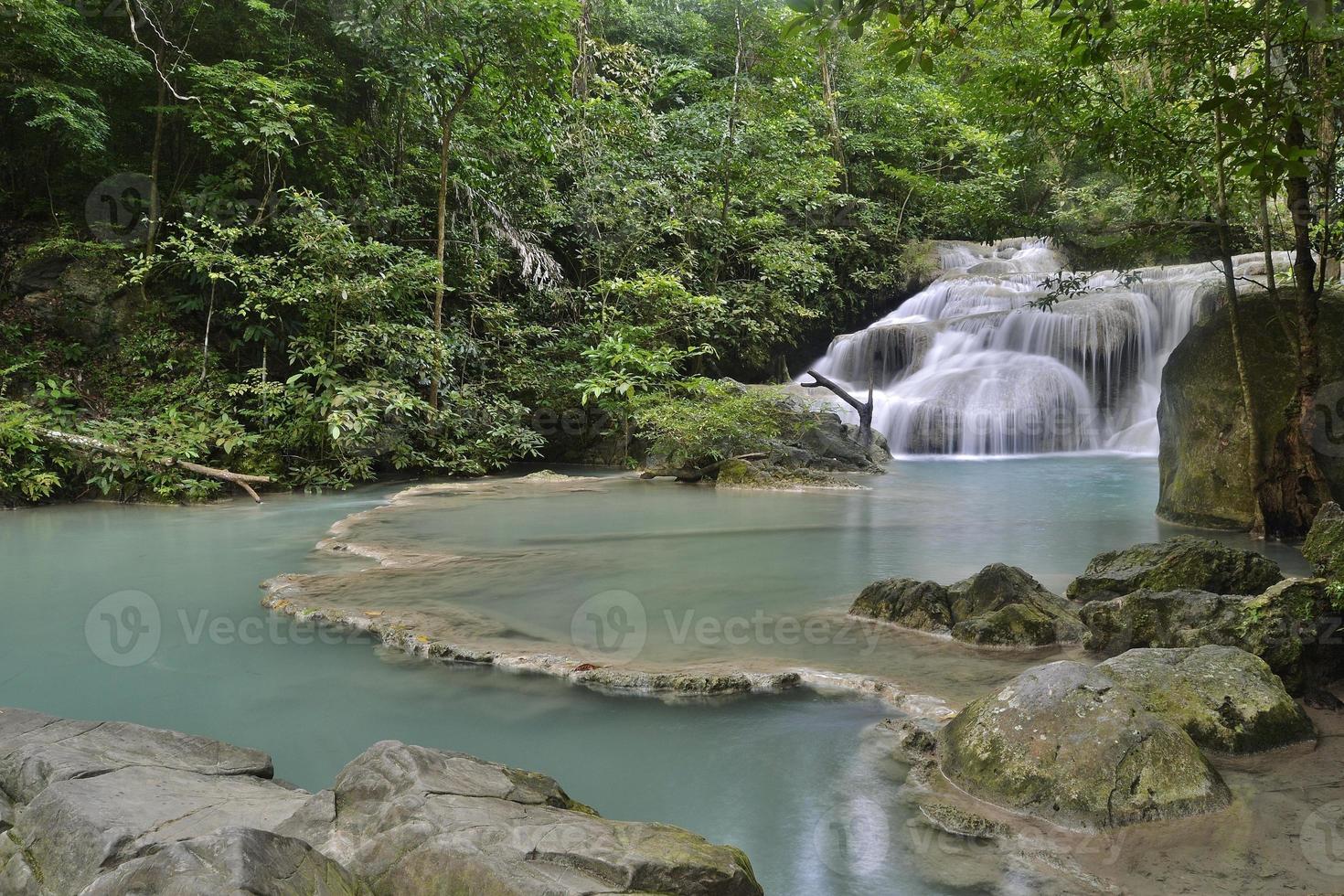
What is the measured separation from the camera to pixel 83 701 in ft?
12.0

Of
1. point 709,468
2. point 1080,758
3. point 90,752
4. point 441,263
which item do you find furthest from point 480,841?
point 441,263

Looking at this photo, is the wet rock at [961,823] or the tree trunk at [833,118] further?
the tree trunk at [833,118]

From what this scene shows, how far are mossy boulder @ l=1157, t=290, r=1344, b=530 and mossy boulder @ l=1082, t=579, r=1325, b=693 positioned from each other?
336 cm

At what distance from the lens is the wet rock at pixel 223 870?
153 cm

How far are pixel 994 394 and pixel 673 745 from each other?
13180mm

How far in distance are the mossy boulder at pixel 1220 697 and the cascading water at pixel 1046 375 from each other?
38.2 ft

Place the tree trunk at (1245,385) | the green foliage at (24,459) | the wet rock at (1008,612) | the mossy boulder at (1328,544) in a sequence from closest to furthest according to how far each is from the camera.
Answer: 1. the mossy boulder at (1328,544)
2. the wet rock at (1008,612)
3. the tree trunk at (1245,385)
4. the green foliage at (24,459)

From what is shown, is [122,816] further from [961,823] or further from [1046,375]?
[1046,375]

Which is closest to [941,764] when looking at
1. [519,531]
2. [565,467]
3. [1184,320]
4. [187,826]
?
[187,826]

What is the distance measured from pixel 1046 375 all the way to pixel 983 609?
11.8 meters

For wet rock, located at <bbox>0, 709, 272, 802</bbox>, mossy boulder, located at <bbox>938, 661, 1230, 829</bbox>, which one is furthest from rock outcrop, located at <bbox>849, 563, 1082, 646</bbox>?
wet rock, located at <bbox>0, 709, 272, 802</bbox>

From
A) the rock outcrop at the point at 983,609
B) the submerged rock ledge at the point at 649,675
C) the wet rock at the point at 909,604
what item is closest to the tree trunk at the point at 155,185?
the submerged rock ledge at the point at 649,675

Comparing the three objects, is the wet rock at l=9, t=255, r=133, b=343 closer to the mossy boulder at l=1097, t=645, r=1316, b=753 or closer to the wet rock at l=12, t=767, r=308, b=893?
the wet rock at l=12, t=767, r=308, b=893

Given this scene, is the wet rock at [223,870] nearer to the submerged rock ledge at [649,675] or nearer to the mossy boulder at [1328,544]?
the submerged rock ledge at [649,675]
